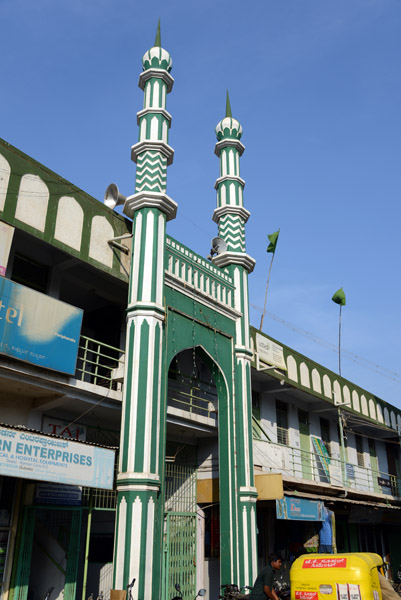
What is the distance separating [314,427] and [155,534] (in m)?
14.7

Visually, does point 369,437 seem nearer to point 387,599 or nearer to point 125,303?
point 125,303

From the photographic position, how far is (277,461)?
19.2 meters

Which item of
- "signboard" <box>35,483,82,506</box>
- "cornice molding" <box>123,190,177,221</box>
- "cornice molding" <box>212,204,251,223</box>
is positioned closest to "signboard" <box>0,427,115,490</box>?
"signboard" <box>35,483,82,506</box>

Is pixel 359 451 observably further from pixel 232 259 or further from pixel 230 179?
pixel 230 179

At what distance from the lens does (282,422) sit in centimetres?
2228

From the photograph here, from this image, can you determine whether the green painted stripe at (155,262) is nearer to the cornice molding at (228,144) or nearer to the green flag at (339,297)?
the cornice molding at (228,144)

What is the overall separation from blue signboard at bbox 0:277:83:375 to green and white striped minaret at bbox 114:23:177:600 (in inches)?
54.3

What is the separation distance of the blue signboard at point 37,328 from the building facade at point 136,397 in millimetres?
33

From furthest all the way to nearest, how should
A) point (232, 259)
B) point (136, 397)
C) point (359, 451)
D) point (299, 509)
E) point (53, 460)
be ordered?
point (359, 451) → point (232, 259) → point (299, 509) → point (136, 397) → point (53, 460)

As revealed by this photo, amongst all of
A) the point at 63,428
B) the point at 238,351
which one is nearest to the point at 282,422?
the point at 238,351

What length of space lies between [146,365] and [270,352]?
9.34 meters

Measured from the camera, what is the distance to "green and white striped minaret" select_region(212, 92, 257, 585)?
45.6 ft

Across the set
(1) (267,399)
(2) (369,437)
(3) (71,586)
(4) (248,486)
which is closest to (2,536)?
(3) (71,586)

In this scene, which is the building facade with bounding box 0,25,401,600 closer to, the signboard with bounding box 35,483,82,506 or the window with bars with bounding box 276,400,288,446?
the signboard with bounding box 35,483,82,506
